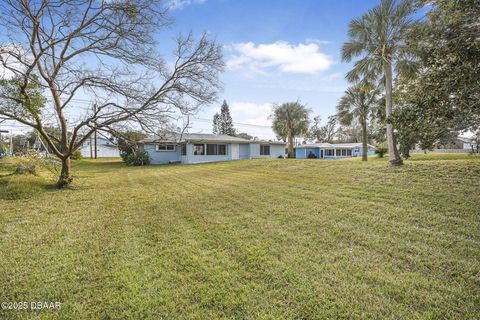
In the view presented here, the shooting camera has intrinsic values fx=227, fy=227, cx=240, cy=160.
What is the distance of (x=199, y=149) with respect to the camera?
2236 cm

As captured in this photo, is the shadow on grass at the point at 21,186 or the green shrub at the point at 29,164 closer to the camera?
the shadow on grass at the point at 21,186

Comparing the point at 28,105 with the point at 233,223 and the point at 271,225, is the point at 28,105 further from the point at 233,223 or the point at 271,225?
the point at 271,225

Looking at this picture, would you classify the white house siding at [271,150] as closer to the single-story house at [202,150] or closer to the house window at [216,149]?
the single-story house at [202,150]

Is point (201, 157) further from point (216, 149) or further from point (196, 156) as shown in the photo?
point (216, 149)

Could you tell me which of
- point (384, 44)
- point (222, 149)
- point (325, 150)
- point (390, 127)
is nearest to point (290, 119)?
point (222, 149)

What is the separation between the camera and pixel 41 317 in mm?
2176

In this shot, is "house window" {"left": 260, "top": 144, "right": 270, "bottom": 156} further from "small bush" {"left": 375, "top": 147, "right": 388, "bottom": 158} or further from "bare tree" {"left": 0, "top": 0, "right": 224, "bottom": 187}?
"bare tree" {"left": 0, "top": 0, "right": 224, "bottom": 187}

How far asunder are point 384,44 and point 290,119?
17.4 meters

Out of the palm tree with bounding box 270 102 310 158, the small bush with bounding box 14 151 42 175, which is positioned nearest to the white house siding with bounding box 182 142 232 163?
the palm tree with bounding box 270 102 310 158

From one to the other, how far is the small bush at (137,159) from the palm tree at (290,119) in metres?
15.8

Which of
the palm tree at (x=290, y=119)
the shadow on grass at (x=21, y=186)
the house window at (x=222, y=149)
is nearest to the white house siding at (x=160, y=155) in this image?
the house window at (x=222, y=149)

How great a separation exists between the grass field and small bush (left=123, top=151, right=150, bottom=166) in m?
14.6

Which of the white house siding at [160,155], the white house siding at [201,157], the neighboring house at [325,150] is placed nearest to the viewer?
the white house siding at [201,157]

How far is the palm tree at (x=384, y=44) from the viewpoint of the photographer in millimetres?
9672
